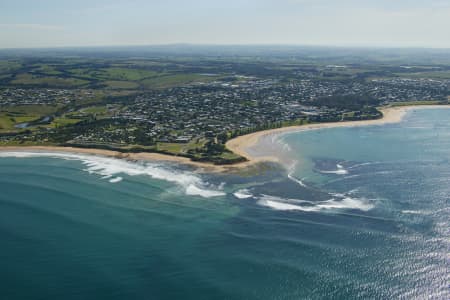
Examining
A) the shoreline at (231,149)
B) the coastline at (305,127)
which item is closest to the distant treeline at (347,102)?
the coastline at (305,127)

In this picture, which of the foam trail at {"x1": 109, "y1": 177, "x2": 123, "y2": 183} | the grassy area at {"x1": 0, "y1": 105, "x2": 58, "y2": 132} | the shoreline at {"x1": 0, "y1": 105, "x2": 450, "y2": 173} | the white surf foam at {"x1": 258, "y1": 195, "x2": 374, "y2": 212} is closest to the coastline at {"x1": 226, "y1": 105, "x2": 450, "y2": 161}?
the shoreline at {"x1": 0, "y1": 105, "x2": 450, "y2": 173}

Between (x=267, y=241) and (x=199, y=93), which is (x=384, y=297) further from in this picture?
(x=199, y=93)

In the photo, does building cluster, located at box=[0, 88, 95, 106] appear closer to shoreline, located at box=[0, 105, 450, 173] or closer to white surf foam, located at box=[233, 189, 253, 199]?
shoreline, located at box=[0, 105, 450, 173]

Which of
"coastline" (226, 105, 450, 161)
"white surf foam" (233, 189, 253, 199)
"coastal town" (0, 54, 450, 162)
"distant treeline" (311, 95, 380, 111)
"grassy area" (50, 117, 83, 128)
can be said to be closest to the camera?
"white surf foam" (233, 189, 253, 199)

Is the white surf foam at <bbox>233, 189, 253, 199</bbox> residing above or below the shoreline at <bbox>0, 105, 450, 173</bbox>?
below

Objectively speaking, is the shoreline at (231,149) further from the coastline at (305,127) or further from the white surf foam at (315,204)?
the white surf foam at (315,204)

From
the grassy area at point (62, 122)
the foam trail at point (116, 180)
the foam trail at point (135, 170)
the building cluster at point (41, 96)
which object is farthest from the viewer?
the building cluster at point (41, 96)
